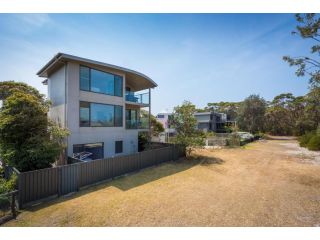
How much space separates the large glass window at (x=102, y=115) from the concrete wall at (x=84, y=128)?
309 mm

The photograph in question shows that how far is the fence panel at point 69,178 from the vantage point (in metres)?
7.41

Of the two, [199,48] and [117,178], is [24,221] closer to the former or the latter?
Result: [117,178]

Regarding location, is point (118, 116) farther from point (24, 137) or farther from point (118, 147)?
point (24, 137)

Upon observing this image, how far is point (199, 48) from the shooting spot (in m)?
11.4

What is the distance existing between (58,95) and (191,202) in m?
11.4

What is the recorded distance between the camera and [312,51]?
10289mm

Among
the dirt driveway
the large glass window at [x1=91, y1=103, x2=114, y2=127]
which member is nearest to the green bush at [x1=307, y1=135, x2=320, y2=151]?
the dirt driveway

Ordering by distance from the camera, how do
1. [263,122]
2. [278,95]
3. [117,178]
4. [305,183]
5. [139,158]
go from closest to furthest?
[305,183] → [117,178] → [139,158] → [263,122] → [278,95]

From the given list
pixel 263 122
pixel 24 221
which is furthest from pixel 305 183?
pixel 263 122

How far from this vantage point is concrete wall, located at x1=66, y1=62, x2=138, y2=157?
428 inches

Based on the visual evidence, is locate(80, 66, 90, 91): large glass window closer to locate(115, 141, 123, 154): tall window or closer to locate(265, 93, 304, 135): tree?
locate(115, 141, 123, 154): tall window

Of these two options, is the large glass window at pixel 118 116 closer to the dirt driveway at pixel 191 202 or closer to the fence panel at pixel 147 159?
the fence panel at pixel 147 159

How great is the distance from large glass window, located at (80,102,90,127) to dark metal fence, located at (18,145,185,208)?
3.79 metres
